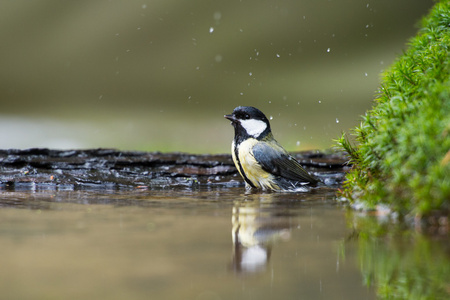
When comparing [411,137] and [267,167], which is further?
[267,167]

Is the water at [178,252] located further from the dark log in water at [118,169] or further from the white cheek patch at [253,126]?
the white cheek patch at [253,126]

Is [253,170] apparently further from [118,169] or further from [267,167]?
[118,169]

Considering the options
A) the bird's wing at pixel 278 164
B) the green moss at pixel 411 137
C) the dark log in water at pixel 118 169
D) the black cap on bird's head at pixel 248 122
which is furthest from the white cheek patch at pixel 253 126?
the green moss at pixel 411 137

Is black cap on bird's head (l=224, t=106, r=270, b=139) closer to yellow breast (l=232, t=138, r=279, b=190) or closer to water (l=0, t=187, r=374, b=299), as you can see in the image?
yellow breast (l=232, t=138, r=279, b=190)

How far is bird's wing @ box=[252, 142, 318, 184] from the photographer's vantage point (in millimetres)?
3812

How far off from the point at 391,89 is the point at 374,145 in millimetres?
463

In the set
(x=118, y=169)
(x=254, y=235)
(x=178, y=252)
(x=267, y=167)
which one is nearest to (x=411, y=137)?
(x=254, y=235)

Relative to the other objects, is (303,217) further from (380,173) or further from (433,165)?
(433,165)

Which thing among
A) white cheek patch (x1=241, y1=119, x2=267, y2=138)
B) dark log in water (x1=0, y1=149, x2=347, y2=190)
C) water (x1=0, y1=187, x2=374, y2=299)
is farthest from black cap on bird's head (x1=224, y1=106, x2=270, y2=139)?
water (x1=0, y1=187, x2=374, y2=299)

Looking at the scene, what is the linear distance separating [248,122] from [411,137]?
229cm

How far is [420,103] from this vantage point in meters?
2.08

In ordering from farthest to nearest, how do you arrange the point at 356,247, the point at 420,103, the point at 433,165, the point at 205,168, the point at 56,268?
the point at 205,168, the point at 420,103, the point at 433,165, the point at 356,247, the point at 56,268

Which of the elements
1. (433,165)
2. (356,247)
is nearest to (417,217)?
(433,165)

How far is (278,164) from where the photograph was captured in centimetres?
384
